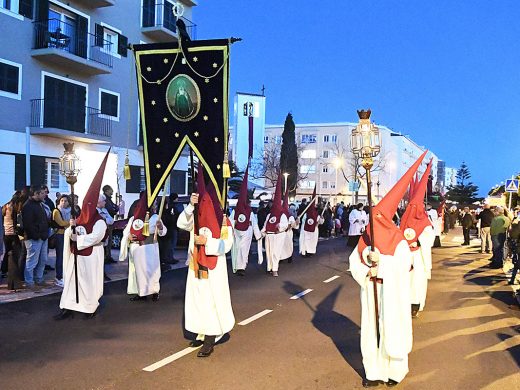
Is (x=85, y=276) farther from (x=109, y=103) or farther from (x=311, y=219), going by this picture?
(x=109, y=103)

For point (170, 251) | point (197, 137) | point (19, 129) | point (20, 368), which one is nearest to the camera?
point (20, 368)

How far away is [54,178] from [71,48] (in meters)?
5.54

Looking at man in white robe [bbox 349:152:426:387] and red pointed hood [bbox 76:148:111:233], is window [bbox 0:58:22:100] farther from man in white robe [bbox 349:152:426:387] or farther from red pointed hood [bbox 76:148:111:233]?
man in white robe [bbox 349:152:426:387]

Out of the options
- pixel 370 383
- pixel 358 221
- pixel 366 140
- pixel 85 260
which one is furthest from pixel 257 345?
pixel 358 221

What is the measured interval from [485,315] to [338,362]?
13.6 ft

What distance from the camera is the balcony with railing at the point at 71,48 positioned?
22109 millimetres

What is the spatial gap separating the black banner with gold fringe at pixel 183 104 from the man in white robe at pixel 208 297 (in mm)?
930

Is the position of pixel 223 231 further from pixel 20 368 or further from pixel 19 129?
pixel 19 129

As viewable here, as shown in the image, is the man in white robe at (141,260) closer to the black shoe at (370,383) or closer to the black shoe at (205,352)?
the black shoe at (205,352)

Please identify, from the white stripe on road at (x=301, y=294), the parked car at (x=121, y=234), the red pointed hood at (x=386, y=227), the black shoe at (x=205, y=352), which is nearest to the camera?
the red pointed hood at (x=386, y=227)

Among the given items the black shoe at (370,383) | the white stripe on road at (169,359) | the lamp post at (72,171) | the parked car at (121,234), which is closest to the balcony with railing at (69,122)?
the parked car at (121,234)

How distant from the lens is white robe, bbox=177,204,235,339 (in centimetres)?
663

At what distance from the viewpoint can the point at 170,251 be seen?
14.9 metres

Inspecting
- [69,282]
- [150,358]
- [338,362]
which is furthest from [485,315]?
[69,282]
